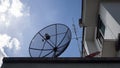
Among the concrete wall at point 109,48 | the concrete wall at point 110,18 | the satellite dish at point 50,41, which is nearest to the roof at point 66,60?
the satellite dish at point 50,41

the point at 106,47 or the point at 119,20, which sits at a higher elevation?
the point at 119,20

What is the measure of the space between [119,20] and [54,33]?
3.60 metres

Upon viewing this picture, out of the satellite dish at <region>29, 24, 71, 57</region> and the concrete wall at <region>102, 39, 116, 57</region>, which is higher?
the satellite dish at <region>29, 24, 71, 57</region>

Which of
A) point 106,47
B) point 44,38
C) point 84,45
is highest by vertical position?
point 44,38

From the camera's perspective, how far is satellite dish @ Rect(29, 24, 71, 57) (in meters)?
8.20

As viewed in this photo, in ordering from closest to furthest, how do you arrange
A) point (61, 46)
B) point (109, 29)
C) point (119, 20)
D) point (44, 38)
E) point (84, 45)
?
point (61, 46) < point (44, 38) < point (119, 20) < point (109, 29) < point (84, 45)

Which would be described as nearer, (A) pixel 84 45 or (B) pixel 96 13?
(B) pixel 96 13

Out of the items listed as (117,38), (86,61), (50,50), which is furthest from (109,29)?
(86,61)

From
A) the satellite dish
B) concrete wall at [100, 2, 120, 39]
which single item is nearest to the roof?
the satellite dish

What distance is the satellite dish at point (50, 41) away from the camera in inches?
323

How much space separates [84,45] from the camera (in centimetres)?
1844

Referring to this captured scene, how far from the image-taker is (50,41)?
8656mm

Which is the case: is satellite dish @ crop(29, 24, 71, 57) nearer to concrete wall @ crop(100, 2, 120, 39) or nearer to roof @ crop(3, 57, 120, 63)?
roof @ crop(3, 57, 120, 63)

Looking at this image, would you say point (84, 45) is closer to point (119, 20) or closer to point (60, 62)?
point (119, 20)
